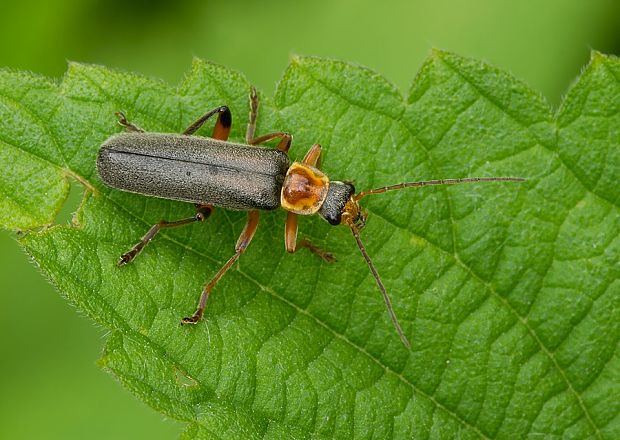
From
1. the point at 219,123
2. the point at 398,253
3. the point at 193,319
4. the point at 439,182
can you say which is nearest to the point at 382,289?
Result: the point at 398,253

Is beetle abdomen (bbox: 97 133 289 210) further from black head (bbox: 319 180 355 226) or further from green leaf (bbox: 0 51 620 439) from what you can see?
black head (bbox: 319 180 355 226)

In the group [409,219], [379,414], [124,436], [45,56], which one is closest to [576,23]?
[409,219]

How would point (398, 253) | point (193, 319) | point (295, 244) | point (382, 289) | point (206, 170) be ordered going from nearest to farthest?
point (193, 319) < point (382, 289) < point (398, 253) < point (295, 244) < point (206, 170)

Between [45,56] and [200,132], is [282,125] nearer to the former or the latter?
[200,132]

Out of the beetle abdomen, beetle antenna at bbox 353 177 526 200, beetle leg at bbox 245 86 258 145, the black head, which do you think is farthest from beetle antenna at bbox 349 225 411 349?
beetle leg at bbox 245 86 258 145

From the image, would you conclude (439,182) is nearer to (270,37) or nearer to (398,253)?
(398,253)

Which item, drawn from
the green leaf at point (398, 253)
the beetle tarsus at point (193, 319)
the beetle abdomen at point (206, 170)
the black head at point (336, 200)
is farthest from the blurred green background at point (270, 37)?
the black head at point (336, 200)

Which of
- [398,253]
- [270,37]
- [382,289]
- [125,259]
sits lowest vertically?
[125,259]

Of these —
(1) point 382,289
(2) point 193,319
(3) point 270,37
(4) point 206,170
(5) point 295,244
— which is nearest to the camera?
(2) point 193,319
